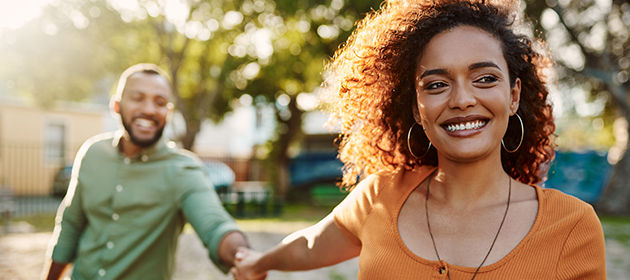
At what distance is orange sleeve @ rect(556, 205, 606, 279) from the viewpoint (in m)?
1.62

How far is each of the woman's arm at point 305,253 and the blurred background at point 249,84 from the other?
4.95 metres

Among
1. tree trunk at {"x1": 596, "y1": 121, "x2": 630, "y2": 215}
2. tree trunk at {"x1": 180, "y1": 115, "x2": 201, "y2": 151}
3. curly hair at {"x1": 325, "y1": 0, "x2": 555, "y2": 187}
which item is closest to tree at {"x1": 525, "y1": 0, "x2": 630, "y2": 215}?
tree trunk at {"x1": 596, "y1": 121, "x2": 630, "y2": 215}

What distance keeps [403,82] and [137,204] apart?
5.66ft

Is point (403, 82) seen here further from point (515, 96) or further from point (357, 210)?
point (357, 210)

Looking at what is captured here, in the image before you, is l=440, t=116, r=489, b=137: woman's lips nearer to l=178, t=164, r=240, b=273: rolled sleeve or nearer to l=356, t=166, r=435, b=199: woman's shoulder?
l=356, t=166, r=435, b=199: woman's shoulder

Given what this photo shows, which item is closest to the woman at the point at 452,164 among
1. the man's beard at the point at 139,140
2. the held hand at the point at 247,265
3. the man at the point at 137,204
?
the held hand at the point at 247,265

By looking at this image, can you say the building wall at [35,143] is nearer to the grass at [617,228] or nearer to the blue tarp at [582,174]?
the blue tarp at [582,174]

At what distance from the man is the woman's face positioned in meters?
1.36

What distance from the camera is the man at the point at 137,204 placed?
282cm

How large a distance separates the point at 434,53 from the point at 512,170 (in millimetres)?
743

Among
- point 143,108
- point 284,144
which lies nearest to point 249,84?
point 284,144

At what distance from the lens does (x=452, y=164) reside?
198 centimetres

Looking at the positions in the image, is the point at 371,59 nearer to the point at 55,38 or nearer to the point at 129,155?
the point at 129,155

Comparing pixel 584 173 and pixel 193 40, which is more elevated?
pixel 193 40
